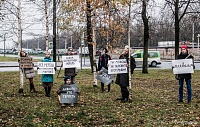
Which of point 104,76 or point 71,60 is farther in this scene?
point 104,76

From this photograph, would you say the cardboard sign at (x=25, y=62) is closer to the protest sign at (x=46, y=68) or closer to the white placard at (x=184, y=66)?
the protest sign at (x=46, y=68)

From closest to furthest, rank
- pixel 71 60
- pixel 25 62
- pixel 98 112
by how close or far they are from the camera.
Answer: pixel 98 112 < pixel 25 62 < pixel 71 60

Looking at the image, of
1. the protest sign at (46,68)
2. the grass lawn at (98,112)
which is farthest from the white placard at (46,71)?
the grass lawn at (98,112)

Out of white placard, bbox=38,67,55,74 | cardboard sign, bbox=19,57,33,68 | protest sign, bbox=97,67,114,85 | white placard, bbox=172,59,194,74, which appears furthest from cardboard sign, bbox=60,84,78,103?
white placard, bbox=172,59,194,74

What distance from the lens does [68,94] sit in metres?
→ 7.65

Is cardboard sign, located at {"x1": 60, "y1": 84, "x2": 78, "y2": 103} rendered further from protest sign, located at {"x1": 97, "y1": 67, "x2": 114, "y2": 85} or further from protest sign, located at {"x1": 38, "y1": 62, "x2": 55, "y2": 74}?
protest sign, located at {"x1": 97, "y1": 67, "x2": 114, "y2": 85}

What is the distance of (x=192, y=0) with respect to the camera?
17891 mm

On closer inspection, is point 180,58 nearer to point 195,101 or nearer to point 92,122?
point 195,101

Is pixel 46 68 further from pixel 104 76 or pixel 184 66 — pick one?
pixel 184 66

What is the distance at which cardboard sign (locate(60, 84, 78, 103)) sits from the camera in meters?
7.62

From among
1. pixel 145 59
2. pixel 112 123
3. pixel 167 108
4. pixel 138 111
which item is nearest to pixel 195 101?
pixel 167 108

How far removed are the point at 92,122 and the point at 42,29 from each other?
11.6 m

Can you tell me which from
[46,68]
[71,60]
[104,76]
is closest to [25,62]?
[46,68]

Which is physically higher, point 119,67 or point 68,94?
point 119,67
